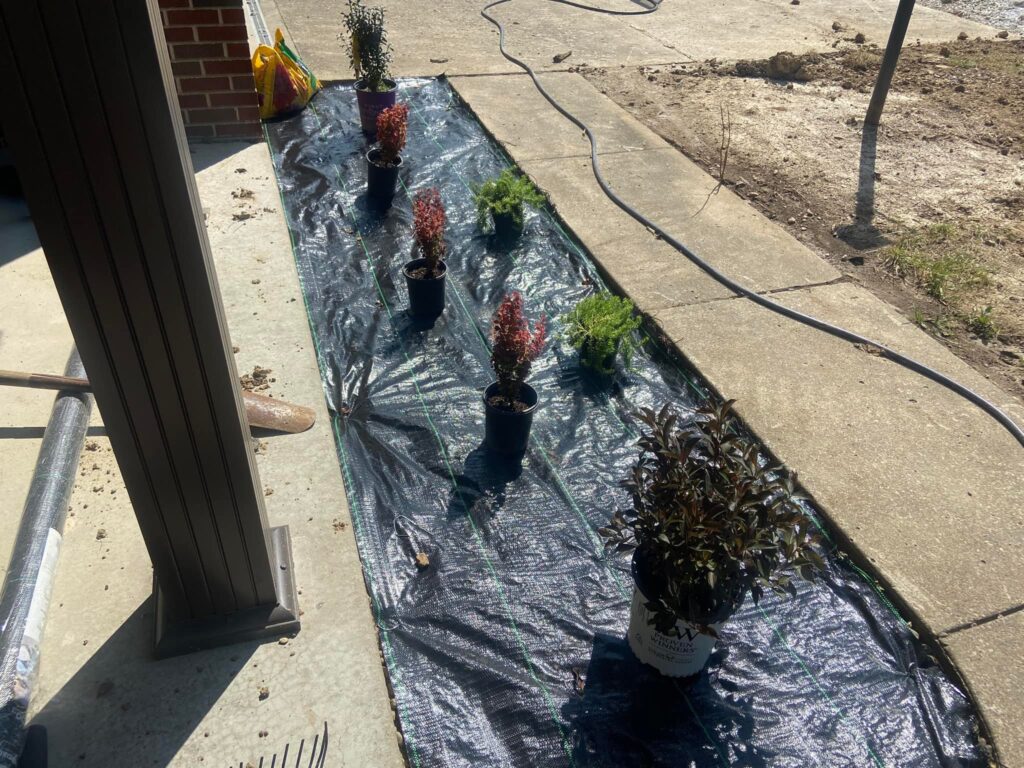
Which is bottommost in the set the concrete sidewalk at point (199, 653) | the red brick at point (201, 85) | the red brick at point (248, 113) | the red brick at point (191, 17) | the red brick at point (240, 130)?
the concrete sidewalk at point (199, 653)

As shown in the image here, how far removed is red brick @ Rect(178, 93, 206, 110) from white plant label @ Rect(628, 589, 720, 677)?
513 cm

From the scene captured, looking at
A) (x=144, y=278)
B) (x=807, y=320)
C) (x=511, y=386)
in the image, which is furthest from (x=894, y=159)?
(x=144, y=278)

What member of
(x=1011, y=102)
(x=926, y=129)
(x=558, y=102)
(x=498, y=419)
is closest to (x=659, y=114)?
(x=558, y=102)

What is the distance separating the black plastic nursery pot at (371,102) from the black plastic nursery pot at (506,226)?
181 cm

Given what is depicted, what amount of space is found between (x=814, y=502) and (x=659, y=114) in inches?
190

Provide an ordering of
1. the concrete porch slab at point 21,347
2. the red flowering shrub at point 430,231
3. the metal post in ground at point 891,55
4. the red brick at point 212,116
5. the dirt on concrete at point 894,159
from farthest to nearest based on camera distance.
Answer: the metal post in ground at point 891,55
the red brick at point 212,116
the dirt on concrete at point 894,159
the red flowering shrub at point 430,231
the concrete porch slab at point 21,347

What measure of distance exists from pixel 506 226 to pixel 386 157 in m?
1.00

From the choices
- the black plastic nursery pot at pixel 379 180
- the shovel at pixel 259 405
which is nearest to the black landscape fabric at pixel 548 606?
the shovel at pixel 259 405

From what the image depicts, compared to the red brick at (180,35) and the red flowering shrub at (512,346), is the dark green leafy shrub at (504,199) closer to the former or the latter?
the red flowering shrub at (512,346)

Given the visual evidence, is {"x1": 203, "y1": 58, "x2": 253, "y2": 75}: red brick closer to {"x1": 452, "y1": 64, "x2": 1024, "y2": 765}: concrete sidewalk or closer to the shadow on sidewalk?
{"x1": 452, "y1": 64, "x2": 1024, "y2": 765}: concrete sidewalk

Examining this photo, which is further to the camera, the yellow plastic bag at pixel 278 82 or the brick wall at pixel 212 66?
the yellow plastic bag at pixel 278 82

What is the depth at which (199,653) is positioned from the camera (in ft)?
8.14

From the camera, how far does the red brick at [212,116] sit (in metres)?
5.82

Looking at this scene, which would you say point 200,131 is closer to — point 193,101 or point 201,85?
point 193,101
